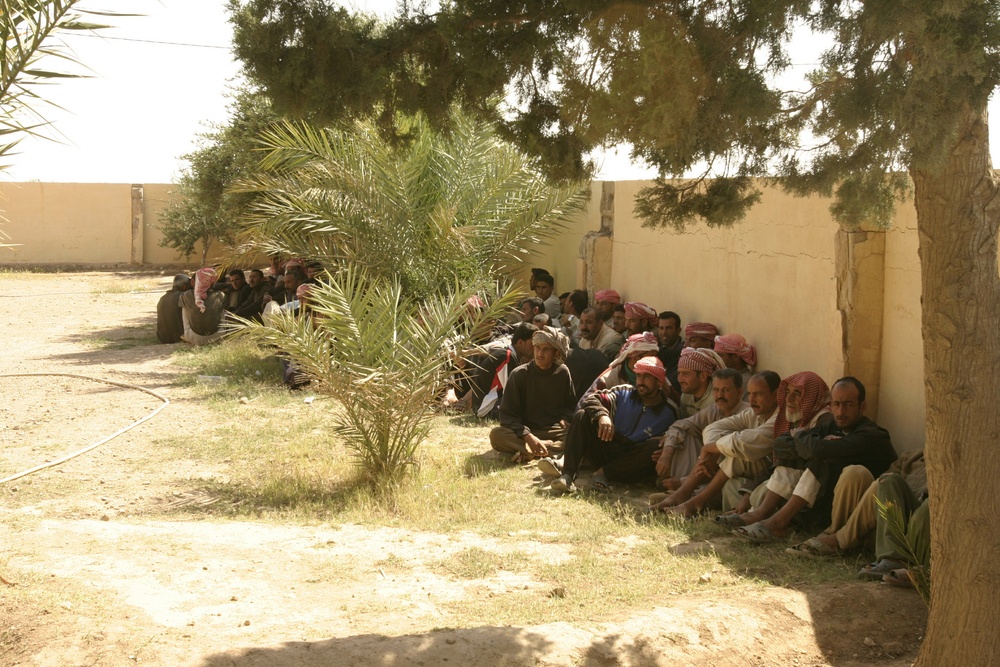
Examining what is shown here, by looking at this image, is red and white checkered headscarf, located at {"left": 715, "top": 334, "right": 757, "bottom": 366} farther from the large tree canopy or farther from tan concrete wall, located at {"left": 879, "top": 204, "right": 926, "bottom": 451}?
the large tree canopy

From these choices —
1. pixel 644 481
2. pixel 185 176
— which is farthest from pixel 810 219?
pixel 185 176

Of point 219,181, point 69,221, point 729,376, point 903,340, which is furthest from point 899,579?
point 69,221

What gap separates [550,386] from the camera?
25.5 ft

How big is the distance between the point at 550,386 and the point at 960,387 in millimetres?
4700

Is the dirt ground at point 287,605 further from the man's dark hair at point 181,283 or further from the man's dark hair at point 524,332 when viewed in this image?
the man's dark hair at point 181,283

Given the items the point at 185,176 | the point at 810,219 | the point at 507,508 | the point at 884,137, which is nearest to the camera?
the point at 884,137

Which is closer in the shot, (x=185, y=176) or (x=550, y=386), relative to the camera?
(x=550, y=386)

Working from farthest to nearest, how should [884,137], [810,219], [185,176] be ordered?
[185,176], [810,219], [884,137]

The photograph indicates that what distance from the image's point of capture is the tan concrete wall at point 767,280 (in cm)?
656

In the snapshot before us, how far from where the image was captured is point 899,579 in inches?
176

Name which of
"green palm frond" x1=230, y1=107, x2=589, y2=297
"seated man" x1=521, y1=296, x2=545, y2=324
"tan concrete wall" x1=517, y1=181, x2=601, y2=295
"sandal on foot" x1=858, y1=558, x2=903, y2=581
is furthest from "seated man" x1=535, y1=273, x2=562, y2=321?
"sandal on foot" x1=858, y1=558, x2=903, y2=581

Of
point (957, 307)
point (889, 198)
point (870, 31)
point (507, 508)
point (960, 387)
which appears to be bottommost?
point (507, 508)

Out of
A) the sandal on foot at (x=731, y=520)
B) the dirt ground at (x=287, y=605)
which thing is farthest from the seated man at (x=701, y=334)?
the dirt ground at (x=287, y=605)

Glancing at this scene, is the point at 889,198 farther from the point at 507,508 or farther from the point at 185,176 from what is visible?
the point at 185,176
